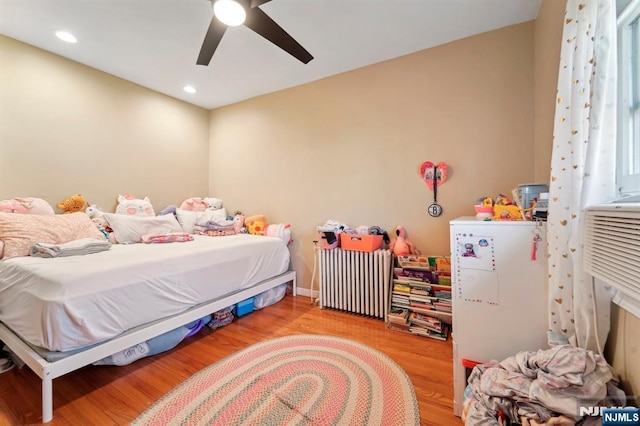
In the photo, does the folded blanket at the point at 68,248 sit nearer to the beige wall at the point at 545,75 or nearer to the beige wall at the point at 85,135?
the beige wall at the point at 85,135

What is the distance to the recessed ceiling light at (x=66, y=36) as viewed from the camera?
221 cm

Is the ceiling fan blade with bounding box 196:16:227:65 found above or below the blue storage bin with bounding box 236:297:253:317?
above

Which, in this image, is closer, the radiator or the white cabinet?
the white cabinet

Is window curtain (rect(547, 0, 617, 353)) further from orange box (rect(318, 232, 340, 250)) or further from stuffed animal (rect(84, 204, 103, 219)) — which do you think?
stuffed animal (rect(84, 204, 103, 219))

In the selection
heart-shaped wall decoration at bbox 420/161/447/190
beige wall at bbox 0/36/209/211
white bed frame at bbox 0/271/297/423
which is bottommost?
white bed frame at bbox 0/271/297/423

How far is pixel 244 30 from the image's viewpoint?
216 centimetres

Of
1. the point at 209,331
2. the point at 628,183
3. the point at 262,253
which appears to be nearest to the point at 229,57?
the point at 262,253

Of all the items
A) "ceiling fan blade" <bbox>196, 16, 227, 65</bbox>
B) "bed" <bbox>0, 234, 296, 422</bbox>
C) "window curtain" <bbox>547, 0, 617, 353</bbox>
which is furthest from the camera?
"ceiling fan blade" <bbox>196, 16, 227, 65</bbox>

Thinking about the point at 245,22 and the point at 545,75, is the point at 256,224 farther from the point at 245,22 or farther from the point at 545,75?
the point at 545,75

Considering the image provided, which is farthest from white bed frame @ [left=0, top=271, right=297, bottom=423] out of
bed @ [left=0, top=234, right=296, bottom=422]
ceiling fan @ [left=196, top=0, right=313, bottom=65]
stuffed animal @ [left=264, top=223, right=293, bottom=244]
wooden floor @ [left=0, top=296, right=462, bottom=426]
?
ceiling fan @ [left=196, top=0, right=313, bottom=65]

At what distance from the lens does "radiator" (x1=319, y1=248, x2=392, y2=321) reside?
2468mm

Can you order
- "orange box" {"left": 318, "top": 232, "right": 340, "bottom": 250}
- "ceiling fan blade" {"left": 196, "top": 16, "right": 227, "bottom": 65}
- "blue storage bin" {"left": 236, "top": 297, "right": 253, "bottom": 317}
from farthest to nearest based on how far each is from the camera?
"orange box" {"left": 318, "top": 232, "right": 340, "bottom": 250} < "blue storage bin" {"left": 236, "top": 297, "right": 253, "bottom": 317} < "ceiling fan blade" {"left": 196, "top": 16, "right": 227, "bottom": 65}

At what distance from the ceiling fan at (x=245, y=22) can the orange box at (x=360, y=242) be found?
161 centimetres

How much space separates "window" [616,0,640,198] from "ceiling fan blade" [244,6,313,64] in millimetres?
1633
